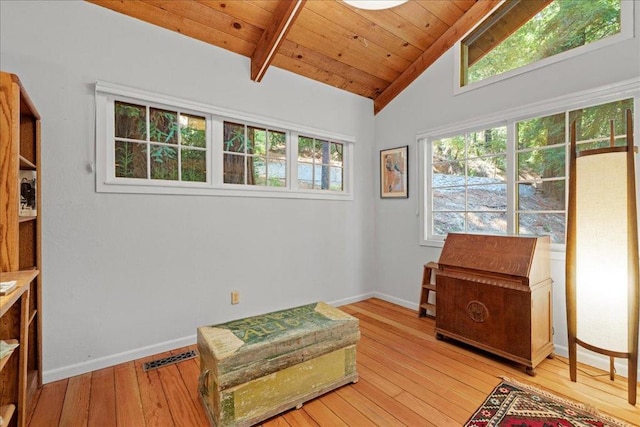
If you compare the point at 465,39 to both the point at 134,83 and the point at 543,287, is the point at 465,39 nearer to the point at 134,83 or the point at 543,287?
the point at 543,287

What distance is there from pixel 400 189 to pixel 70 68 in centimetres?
323


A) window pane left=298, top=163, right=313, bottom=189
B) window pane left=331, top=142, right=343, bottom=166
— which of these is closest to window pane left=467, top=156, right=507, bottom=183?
window pane left=331, top=142, right=343, bottom=166

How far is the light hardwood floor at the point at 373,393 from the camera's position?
1.70 m

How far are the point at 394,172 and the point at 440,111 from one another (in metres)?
0.85

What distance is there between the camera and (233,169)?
2906 mm

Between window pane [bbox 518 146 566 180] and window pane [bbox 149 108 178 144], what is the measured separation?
310 cm

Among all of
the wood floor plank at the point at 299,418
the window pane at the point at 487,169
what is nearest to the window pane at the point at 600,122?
the window pane at the point at 487,169

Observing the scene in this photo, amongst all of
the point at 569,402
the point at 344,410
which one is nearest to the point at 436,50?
the point at 569,402

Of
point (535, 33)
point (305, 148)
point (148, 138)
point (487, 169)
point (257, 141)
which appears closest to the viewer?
point (148, 138)

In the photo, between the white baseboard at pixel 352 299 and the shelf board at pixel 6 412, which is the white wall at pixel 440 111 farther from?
the shelf board at pixel 6 412

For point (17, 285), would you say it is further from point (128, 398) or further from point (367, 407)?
point (367, 407)

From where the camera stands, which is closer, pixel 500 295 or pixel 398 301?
pixel 500 295

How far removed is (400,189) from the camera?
3.62 m

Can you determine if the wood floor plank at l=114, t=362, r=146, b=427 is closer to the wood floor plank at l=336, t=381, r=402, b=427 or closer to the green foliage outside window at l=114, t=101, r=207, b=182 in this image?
the wood floor plank at l=336, t=381, r=402, b=427
